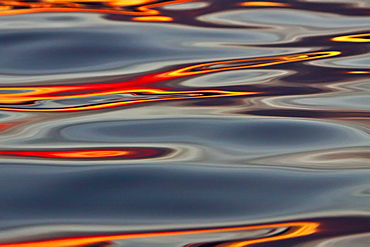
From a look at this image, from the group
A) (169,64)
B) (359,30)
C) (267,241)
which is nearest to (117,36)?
(169,64)

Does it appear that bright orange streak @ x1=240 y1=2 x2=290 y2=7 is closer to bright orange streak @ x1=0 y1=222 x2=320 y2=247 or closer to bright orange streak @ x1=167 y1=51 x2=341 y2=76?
bright orange streak @ x1=167 y1=51 x2=341 y2=76

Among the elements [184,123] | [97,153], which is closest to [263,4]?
[184,123]

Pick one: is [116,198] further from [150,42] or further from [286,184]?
[150,42]

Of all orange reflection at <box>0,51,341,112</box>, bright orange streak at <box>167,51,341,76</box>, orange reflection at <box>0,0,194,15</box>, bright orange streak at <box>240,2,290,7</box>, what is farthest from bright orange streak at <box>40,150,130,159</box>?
bright orange streak at <box>240,2,290,7</box>

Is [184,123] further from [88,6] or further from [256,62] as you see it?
[88,6]

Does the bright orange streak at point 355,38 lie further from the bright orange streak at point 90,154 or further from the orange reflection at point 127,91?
the bright orange streak at point 90,154

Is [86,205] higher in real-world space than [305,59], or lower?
lower

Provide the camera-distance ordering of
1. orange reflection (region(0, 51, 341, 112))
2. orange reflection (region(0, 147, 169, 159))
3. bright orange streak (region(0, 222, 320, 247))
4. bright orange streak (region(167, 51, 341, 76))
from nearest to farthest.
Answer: bright orange streak (region(0, 222, 320, 247)) → orange reflection (region(0, 147, 169, 159)) → orange reflection (region(0, 51, 341, 112)) → bright orange streak (region(167, 51, 341, 76))
